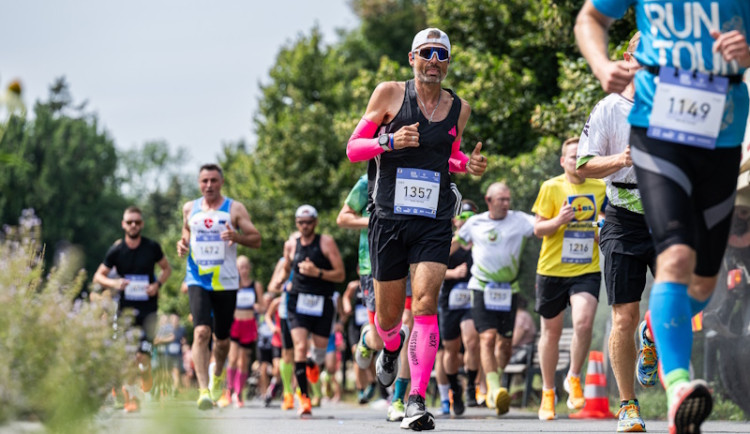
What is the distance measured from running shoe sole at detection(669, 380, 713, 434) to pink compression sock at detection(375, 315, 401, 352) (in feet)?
13.0

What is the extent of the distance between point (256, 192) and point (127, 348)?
34506mm

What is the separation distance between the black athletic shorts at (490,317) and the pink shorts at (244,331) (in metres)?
6.70

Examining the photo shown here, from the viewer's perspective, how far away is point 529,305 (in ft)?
51.8

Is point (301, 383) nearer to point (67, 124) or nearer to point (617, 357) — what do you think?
point (617, 357)

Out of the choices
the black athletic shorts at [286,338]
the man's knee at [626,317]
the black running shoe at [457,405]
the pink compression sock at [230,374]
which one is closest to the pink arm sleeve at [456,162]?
the man's knee at [626,317]

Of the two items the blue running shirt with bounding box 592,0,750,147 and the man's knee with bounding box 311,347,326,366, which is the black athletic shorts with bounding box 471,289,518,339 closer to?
the man's knee with bounding box 311,347,326,366

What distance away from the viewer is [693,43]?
5.11m

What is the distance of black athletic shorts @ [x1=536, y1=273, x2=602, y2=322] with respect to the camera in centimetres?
1080

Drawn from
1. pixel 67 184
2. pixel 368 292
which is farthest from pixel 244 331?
pixel 67 184

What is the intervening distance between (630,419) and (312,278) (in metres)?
7.42

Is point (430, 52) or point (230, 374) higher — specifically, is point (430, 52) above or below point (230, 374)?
above

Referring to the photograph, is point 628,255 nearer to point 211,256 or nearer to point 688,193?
point 688,193

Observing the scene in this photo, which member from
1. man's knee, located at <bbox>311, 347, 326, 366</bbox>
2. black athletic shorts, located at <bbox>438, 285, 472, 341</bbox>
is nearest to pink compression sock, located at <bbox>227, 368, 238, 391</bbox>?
man's knee, located at <bbox>311, 347, 326, 366</bbox>

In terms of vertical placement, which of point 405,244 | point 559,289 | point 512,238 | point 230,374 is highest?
point 512,238
